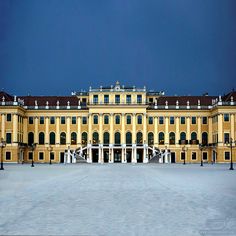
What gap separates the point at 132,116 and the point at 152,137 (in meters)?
5.26

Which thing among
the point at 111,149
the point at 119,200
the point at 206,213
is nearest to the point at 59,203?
the point at 119,200

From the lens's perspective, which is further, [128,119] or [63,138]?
[63,138]

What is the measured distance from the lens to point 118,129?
293 ft

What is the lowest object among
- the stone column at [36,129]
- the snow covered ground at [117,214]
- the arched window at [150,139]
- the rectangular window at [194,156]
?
the rectangular window at [194,156]

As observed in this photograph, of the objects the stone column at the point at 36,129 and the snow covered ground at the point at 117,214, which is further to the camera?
the stone column at the point at 36,129

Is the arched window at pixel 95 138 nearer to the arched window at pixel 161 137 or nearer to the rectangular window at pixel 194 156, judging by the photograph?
the arched window at pixel 161 137

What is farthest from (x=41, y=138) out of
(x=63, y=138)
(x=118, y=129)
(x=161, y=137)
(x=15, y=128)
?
(x=161, y=137)

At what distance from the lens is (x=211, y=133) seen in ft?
292

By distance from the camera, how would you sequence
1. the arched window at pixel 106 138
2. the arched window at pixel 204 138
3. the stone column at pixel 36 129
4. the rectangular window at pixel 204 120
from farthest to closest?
the stone column at pixel 36 129
the rectangular window at pixel 204 120
the arched window at pixel 204 138
the arched window at pixel 106 138

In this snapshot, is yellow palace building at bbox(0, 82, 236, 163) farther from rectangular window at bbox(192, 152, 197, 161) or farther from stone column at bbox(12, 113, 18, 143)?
stone column at bbox(12, 113, 18, 143)

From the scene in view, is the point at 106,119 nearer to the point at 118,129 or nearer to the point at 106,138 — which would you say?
the point at 118,129

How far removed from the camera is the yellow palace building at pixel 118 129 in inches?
3474

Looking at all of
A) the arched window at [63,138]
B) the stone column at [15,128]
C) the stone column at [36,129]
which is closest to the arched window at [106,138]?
the arched window at [63,138]

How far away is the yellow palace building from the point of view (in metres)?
88.2
